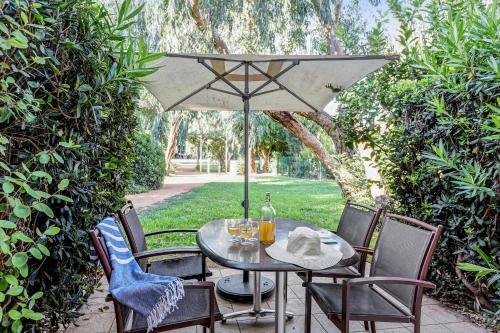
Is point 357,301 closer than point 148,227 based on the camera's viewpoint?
Yes

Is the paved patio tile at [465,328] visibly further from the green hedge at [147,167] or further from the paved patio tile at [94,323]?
the green hedge at [147,167]

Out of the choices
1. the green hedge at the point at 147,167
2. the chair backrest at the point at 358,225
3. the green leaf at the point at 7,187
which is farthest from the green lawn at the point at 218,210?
the green leaf at the point at 7,187

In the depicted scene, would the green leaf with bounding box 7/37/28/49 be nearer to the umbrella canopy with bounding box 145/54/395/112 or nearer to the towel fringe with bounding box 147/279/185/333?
the umbrella canopy with bounding box 145/54/395/112

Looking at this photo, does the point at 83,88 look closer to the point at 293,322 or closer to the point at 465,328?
the point at 293,322

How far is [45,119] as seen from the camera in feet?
5.23

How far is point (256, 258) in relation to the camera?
175cm

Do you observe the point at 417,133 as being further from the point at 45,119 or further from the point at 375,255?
the point at 45,119

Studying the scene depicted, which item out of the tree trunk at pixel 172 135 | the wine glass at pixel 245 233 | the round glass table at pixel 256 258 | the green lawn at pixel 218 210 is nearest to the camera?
the round glass table at pixel 256 258

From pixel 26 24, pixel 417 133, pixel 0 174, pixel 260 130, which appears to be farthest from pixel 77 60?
pixel 260 130

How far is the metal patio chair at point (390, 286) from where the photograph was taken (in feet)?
5.53

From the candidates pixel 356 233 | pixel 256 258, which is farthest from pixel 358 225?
pixel 256 258

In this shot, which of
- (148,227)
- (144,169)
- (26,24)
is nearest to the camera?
(26,24)

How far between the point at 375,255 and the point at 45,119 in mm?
2065

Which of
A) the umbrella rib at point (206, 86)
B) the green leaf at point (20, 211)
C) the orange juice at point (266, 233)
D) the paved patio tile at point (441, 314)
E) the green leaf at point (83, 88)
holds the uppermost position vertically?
the umbrella rib at point (206, 86)
